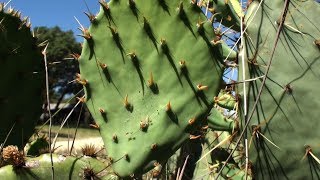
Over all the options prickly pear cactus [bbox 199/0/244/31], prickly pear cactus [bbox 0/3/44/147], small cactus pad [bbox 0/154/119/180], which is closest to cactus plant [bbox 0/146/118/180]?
small cactus pad [bbox 0/154/119/180]

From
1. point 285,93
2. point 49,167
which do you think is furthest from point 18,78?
point 285,93

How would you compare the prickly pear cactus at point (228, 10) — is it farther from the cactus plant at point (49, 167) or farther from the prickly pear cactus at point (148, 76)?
the cactus plant at point (49, 167)

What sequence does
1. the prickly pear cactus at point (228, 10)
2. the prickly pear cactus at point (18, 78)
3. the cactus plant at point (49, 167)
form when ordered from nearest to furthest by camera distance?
the cactus plant at point (49, 167) < the prickly pear cactus at point (228, 10) < the prickly pear cactus at point (18, 78)

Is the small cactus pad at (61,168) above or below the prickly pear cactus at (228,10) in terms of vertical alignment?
below

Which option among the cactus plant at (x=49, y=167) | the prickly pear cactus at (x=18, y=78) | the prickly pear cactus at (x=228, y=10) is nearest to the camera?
the cactus plant at (x=49, y=167)

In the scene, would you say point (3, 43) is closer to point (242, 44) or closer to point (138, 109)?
point (138, 109)

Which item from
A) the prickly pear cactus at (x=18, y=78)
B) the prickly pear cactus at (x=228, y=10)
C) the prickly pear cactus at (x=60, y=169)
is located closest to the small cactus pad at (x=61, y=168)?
the prickly pear cactus at (x=60, y=169)

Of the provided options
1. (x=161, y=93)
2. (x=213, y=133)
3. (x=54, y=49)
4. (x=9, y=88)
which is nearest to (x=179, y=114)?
(x=161, y=93)
